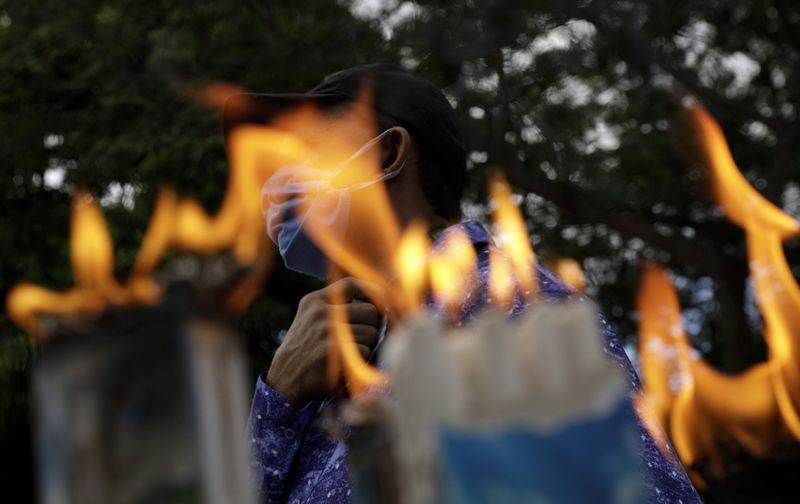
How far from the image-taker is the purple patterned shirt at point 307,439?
2.61m

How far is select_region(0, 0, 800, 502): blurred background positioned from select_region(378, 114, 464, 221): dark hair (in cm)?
466

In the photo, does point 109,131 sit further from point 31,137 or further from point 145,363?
point 145,363

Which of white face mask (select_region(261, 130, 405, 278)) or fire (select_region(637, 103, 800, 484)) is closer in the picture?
fire (select_region(637, 103, 800, 484))

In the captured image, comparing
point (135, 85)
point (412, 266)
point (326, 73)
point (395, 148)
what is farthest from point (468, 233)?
point (135, 85)

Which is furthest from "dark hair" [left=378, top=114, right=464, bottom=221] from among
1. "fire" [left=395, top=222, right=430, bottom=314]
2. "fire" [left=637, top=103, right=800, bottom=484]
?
"fire" [left=637, top=103, right=800, bottom=484]

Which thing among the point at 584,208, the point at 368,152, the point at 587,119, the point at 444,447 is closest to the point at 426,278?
the point at 368,152

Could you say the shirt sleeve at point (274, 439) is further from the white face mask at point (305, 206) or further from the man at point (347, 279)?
the white face mask at point (305, 206)

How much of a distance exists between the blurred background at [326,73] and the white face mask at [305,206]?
4.75m

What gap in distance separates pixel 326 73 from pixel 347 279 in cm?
614

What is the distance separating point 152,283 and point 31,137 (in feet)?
28.2

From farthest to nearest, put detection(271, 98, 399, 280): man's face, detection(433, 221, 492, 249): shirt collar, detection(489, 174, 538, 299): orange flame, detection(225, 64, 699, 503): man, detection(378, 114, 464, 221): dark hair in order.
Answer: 1. detection(378, 114, 464, 221): dark hair
2. detection(271, 98, 399, 280): man's face
3. detection(433, 221, 492, 249): shirt collar
4. detection(225, 64, 699, 503): man
5. detection(489, 174, 538, 299): orange flame

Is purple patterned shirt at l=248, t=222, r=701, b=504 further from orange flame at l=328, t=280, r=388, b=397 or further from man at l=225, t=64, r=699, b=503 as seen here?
orange flame at l=328, t=280, r=388, b=397

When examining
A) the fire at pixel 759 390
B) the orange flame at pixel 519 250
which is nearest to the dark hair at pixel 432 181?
the orange flame at pixel 519 250

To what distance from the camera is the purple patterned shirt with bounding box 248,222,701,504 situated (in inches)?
103
